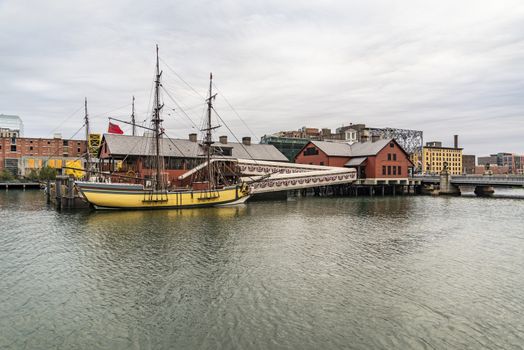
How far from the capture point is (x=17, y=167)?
109500 millimetres

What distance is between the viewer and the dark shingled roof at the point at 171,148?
198ft

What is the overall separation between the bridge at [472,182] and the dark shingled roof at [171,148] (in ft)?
109

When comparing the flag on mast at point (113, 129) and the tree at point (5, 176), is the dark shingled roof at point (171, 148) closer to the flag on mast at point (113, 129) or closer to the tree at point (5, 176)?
the flag on mast at point (113, 129)

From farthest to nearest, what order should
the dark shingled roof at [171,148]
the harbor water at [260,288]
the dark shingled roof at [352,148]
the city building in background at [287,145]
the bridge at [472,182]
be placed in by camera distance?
the city building in background at [287,145], the dark shingled roof at [352,148], the bridge at [472,182], the dark shingled roof at [171,148], the harbor water at [260,288]

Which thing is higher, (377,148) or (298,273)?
(377,148)

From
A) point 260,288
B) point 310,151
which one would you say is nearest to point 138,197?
point 260,288

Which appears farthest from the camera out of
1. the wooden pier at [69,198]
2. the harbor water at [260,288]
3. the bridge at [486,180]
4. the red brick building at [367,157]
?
the red brick building at [367,157]

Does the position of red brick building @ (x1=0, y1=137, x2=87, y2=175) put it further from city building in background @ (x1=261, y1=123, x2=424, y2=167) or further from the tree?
city building in background @ (x1=261, y1=123, x2=424, y2=167)

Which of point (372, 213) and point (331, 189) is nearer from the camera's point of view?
point (372, 213)

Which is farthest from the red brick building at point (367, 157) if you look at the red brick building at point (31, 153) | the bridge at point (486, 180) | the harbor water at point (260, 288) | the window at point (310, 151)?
the red brick building at point (31, 153)

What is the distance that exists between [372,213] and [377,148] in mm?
33906

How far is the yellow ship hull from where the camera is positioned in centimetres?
4256

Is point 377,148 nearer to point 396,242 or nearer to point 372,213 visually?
point 372,213

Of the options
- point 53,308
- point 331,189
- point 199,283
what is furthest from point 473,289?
point 331,189
